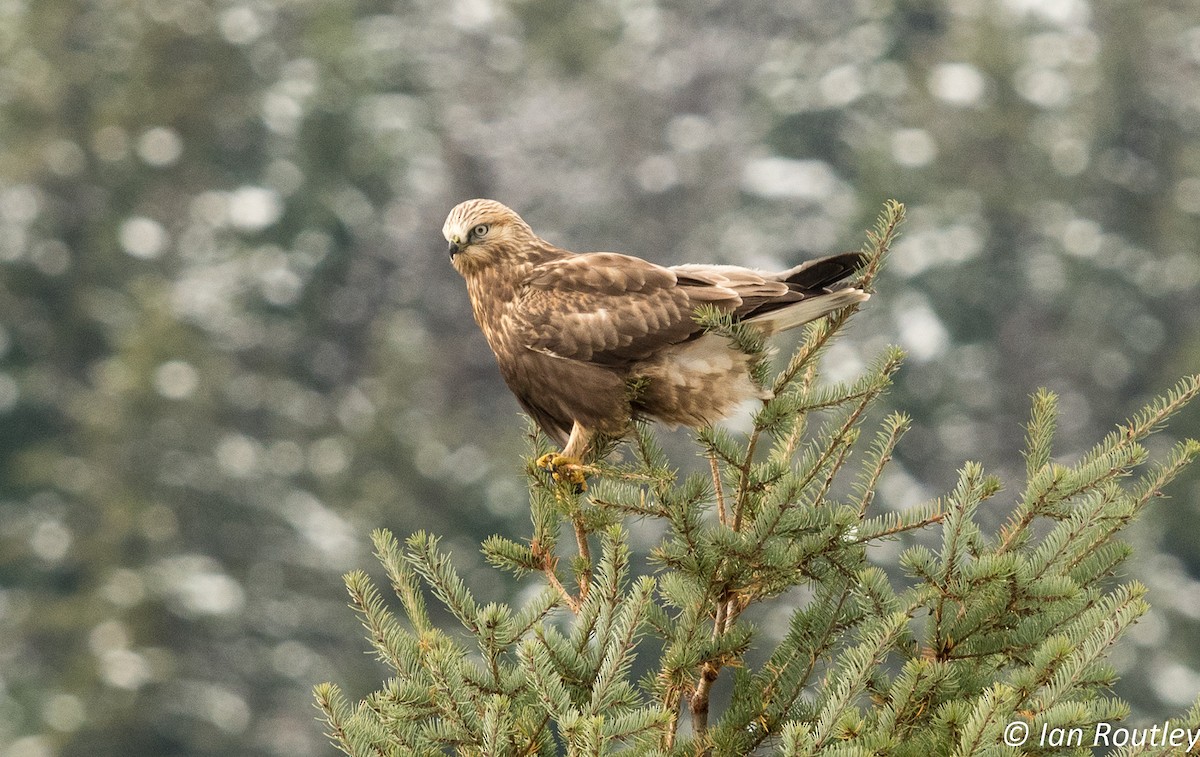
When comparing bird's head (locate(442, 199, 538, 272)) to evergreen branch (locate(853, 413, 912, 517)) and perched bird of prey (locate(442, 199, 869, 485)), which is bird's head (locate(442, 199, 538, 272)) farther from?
evergreen branch (locate(853, 413, 912, 517))

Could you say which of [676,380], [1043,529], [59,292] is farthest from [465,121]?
[676,380]

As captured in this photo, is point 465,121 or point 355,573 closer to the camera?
point 355,573

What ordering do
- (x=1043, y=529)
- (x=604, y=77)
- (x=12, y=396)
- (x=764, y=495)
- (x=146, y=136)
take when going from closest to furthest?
(x=764, y=495) → (x=1043, y=529) → (x=12, y=396) → (x=146, y=136) → (x=604, y=77)

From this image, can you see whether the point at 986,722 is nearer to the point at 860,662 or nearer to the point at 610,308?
the point at 860,662

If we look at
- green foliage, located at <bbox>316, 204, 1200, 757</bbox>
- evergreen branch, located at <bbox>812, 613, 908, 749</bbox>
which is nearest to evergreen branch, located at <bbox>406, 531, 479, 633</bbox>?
green foliage, located at <bbox>316, 204, 1200, 757</bbox>

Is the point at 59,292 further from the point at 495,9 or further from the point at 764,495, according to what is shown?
the point at 764,495

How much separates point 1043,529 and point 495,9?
35.6 m

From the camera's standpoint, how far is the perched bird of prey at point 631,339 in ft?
18.2

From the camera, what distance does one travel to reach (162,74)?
50969 mm

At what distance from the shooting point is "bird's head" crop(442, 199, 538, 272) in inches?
250

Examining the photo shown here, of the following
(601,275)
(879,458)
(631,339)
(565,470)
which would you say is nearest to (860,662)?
(879,458)

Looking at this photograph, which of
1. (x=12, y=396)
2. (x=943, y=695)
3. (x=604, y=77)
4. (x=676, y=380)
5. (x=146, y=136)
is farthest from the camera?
(x=604, y=77)

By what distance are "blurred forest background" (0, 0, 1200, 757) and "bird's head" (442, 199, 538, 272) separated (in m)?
24.7

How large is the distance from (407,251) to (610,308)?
40491 millimetres
